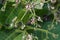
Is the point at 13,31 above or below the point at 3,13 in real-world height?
below

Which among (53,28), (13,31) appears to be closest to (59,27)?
(53,28)

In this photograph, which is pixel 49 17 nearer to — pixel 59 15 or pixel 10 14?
pixel 59 15

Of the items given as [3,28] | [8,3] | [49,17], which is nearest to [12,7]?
[8,3]

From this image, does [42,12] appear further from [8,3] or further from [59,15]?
[8,3]

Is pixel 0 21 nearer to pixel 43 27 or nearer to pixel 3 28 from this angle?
pixel 3 28

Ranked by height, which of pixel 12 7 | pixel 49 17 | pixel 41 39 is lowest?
pixel 41 39

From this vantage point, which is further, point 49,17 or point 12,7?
point 49,17

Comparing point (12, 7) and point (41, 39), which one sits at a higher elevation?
point (12, 7)

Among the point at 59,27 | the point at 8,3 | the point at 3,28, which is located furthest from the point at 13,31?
the point at 59,27
